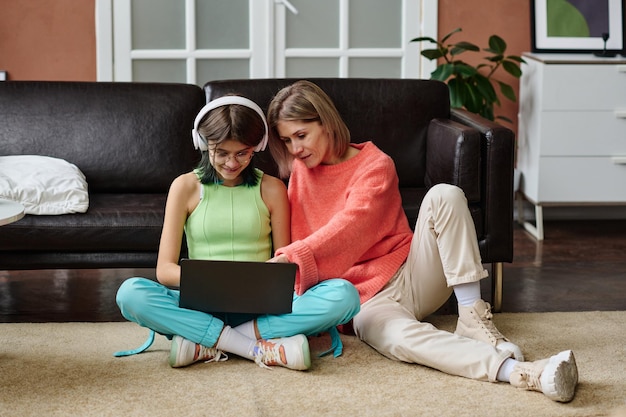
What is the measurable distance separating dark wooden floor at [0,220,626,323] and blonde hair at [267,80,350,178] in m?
0.83

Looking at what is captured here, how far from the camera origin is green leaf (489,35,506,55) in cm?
439

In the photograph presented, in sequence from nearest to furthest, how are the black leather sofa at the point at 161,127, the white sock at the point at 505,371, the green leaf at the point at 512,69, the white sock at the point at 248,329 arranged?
the white sock at the point at 505,371 → the white sock at the point at 248,329 → the black leather sofa at the point at 161,127 → the green leaf at the point at 512,69

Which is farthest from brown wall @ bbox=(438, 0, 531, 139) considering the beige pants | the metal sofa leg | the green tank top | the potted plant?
the green tank top

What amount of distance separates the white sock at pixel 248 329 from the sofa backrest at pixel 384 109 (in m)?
1.10

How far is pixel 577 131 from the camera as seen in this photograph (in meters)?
4.24

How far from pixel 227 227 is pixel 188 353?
360mm

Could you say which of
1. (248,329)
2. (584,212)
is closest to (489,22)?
(584,212)

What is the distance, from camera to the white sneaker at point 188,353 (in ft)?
7.93

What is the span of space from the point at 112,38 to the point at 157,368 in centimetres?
254

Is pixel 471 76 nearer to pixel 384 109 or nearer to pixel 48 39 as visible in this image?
pixel 384 109

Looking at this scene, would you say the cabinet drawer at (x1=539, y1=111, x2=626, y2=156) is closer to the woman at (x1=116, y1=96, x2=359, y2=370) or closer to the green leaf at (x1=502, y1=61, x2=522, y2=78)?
the green leaf at (x1=502, y1=61, x2=522, y2=78)

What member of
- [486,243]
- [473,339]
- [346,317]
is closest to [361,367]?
[346,317]

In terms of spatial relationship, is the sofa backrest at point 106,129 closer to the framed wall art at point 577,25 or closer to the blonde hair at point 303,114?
the blonde hair at point 303,114

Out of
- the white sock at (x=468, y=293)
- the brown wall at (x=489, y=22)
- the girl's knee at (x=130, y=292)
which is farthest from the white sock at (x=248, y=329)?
the brown wall at (x=489, y=22)
